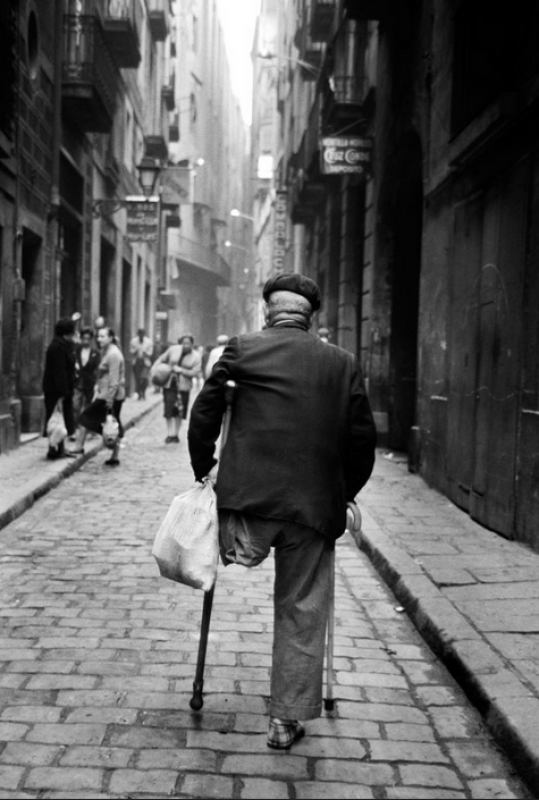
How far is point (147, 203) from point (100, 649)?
17489 mm

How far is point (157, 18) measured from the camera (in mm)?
29125

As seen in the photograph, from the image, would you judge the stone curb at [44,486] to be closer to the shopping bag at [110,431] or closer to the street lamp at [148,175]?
the shopping bag at [110,431]

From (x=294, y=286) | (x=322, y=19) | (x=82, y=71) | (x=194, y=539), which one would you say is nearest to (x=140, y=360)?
(x=322, y=19)

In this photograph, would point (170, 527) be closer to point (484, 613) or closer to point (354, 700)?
point (354, 700)

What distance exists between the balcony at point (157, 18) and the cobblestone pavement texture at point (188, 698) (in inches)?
996

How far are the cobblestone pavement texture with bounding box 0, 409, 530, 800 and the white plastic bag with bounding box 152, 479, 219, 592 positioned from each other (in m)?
0.63

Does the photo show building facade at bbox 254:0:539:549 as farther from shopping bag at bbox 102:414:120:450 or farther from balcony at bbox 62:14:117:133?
balcony at bbox 62:14:117:133

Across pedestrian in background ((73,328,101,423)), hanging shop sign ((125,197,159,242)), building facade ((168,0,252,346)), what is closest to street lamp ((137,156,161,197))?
hanging shop sign ((125,197,159,242))

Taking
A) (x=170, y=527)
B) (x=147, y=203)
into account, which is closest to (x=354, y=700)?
(x=170, y=527)

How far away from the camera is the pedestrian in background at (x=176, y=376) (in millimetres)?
14969

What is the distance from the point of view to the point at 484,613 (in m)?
5.29

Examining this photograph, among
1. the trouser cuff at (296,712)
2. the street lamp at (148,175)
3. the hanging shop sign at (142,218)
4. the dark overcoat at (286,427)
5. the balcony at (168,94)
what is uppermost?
the balcony at (168,94)

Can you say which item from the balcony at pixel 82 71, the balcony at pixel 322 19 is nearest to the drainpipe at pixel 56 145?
the balcony at pixel 82 71

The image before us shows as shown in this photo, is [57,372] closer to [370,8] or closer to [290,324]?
[370,8]
